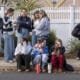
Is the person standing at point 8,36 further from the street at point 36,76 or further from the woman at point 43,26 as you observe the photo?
the street at point 36,76

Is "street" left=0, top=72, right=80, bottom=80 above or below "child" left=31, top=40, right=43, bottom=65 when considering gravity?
below

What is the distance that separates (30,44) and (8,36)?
806 millimetres

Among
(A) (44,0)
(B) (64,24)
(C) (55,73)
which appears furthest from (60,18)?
(A) (44,0)

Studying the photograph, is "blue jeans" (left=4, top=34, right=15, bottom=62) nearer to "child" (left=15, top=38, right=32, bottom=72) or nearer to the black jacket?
the black jacket

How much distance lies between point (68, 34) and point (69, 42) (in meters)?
0.61

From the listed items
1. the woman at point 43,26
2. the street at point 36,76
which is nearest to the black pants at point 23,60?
the street at point 36,76

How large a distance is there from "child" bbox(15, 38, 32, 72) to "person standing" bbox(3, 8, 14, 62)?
0.97 metres

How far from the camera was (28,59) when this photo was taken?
48.5 feet

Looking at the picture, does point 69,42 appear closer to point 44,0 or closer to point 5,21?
point 5,21

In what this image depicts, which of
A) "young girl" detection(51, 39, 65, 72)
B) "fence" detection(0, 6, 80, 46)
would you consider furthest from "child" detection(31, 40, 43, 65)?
"fence" detection(0, 6, 80, 46)

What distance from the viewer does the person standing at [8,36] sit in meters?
15.8

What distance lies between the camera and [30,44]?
15.6m

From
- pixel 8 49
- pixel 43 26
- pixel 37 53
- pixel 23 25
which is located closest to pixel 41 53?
pixel 37 53

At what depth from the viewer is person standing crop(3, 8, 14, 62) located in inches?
622
